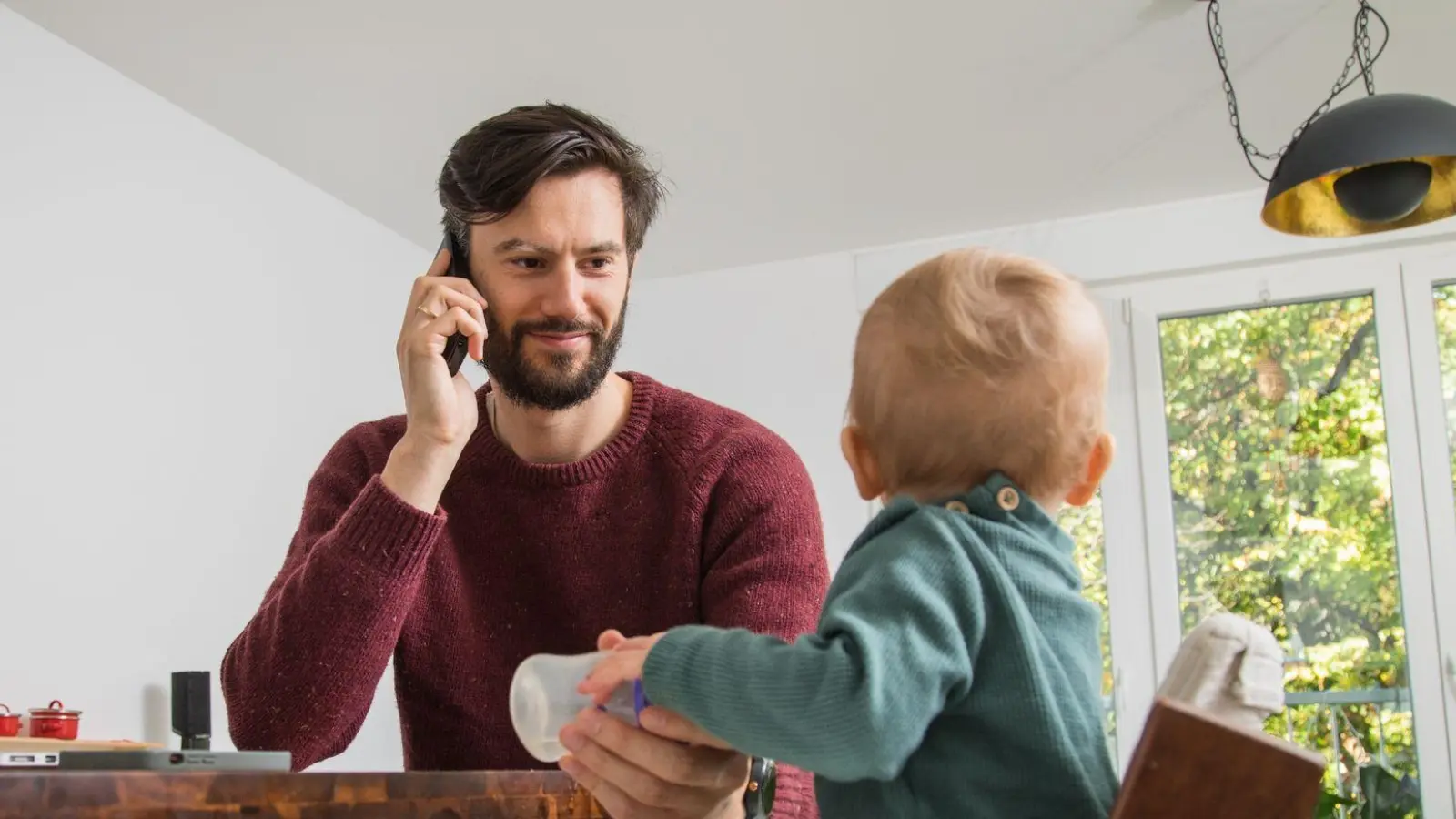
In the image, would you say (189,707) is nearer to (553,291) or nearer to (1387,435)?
(553,291)

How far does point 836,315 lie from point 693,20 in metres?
1.76

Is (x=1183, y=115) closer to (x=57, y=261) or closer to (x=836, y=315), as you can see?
(x=836, y=315)

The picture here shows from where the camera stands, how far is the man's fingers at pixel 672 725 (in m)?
0.71

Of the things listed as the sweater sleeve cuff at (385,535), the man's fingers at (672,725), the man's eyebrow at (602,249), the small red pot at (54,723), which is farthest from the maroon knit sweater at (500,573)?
the small red pot at (54,723)

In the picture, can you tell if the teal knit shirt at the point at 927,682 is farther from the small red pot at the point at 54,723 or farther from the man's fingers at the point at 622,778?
the small red pot at the point at 54,723

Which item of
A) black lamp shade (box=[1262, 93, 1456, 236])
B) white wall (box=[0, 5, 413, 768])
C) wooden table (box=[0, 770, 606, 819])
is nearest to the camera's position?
wooden table (box=[0, 770, 606, 819])

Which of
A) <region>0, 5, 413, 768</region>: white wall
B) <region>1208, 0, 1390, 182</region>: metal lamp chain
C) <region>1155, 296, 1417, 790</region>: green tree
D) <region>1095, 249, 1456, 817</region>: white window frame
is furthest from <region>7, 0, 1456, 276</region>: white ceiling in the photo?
<region>1155, 296, 1417, 790</region>: green tree

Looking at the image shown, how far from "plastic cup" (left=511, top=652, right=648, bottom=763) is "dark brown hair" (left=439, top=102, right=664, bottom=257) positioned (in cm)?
80

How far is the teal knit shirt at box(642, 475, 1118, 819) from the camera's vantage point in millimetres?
647

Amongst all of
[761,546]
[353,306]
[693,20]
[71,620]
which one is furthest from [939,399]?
[353,306]

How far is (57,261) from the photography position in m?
2.84

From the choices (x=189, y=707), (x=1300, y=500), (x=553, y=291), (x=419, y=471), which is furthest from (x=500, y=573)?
(x=1300, y=500)

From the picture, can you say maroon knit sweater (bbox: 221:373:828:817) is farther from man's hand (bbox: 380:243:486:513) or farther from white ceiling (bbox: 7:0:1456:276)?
white ceiling (bbox: 7:0:1456:276)

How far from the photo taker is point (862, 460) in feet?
2.73
